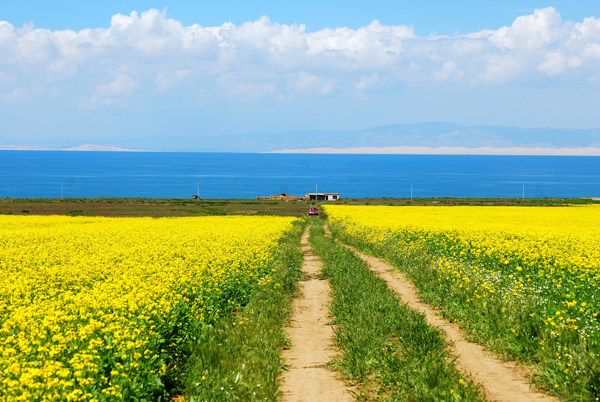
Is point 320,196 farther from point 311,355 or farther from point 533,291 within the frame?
point 311,355

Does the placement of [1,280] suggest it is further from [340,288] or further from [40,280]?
[340,288]

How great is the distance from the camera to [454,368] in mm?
8484

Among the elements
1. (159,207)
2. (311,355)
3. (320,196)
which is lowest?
(311,355)

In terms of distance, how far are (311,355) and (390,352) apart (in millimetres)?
1600

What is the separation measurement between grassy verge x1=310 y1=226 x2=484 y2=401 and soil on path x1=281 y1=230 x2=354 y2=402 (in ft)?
1.00

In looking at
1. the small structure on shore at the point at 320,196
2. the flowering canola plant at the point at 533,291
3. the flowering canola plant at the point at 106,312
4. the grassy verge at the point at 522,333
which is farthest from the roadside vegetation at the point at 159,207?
the grassy verge at the point at 522,333

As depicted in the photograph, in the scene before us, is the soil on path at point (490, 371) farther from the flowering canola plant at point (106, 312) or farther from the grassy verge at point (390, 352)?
the flowering canola plant at point (106, 312)

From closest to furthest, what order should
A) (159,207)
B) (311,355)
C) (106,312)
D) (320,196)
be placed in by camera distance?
(106,312), (311,355), (159,207), (320,196)

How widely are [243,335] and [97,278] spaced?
5768 mm

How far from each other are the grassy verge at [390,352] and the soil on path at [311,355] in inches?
12.0

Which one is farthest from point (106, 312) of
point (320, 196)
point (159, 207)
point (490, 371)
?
point (320, 196)

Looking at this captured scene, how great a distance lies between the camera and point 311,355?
1002cm

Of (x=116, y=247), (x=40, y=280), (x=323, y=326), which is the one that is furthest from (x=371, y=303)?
(x=116, y=247)

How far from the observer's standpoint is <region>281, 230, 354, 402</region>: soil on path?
26.7 ft
